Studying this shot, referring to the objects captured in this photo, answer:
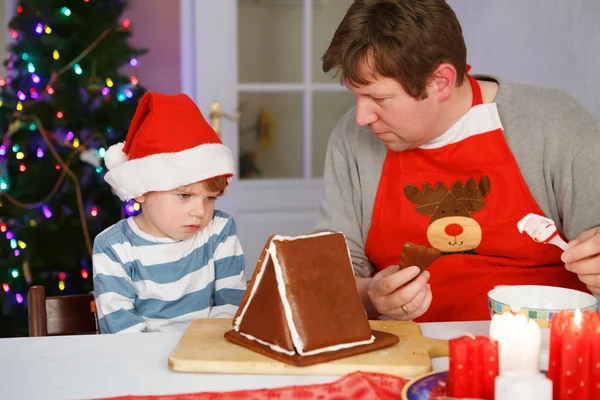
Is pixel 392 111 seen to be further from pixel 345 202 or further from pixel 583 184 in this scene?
pixel 583 184

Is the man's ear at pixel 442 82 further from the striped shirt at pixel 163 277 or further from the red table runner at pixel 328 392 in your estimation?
the red table runner at pixel 328 392

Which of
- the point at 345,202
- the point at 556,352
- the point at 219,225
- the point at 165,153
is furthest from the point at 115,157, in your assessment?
the point at 556,352

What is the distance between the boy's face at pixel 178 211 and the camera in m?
1.70

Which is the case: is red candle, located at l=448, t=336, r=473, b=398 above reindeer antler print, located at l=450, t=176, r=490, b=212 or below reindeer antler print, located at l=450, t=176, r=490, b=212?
below

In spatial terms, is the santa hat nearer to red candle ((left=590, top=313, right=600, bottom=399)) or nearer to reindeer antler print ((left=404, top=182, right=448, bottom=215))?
reindeer antler print ((left=404, top=182, right=448, bottom=215))

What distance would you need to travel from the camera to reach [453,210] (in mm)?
1647

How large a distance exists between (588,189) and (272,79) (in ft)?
6.64

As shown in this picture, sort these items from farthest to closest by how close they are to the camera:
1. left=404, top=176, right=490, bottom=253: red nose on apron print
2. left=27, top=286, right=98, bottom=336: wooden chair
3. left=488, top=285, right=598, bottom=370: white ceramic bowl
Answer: left=404, top=176, right=490, bottom=253: red nose on apron print
left=27, top=286, right=98, bottom=336: wooden chair
left=488, top=285, right=598, bottom=370: white ceramic bowl

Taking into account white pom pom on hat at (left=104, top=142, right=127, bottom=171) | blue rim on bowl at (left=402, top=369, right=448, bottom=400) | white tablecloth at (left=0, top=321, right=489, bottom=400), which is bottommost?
white tablecloth at (left=0, top=321, right=489, bottom=400)

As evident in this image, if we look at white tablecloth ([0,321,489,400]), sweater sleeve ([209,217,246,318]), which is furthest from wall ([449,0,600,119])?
white tablecloth ([0,321,489,400])

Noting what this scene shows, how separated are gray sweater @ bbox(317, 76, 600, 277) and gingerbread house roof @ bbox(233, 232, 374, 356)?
506mm

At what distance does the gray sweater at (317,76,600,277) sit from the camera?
1615 millimetres

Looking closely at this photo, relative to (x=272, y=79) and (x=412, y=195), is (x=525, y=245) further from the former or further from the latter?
(x=272, y=79)

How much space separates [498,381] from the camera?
0.88 metres
